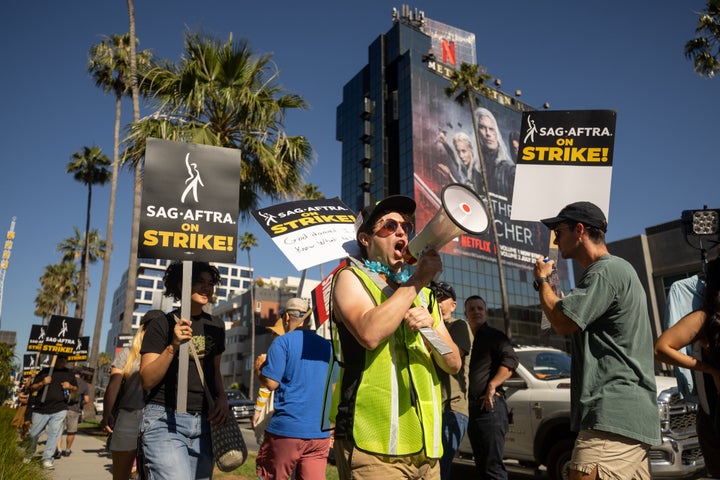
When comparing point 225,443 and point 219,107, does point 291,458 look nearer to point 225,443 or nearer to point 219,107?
point 225,443

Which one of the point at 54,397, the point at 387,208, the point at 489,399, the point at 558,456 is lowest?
the point at 558,456

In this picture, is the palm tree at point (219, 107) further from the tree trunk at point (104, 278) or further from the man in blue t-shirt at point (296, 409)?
the tree trunk at point (104, 278)

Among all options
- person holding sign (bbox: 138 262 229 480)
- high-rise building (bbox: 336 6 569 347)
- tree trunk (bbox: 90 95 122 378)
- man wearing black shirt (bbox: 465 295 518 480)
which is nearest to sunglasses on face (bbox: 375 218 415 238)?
person holding sign (bbox: 138 262 229 480)

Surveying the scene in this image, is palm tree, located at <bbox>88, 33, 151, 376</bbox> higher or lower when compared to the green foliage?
higher

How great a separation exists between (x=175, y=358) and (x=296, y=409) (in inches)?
42.2

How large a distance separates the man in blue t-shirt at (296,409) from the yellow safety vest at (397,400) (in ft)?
6.41

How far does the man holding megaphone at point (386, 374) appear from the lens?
79.8 inches

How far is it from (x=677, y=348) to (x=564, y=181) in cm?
185

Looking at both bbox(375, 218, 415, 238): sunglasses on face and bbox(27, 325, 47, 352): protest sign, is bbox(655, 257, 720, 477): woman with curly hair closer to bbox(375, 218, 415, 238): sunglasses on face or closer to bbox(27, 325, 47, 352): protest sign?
bbox(375, 218, 415, 238): sunglasses on face

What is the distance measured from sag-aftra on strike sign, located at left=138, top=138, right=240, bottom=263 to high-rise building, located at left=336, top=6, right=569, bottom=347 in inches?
1992

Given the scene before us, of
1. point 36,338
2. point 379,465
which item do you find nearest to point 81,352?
point 36,338

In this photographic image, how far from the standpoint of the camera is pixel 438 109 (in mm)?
62344

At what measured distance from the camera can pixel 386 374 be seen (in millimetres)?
2098

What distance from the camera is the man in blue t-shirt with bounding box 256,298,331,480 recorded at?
13.0 feet
